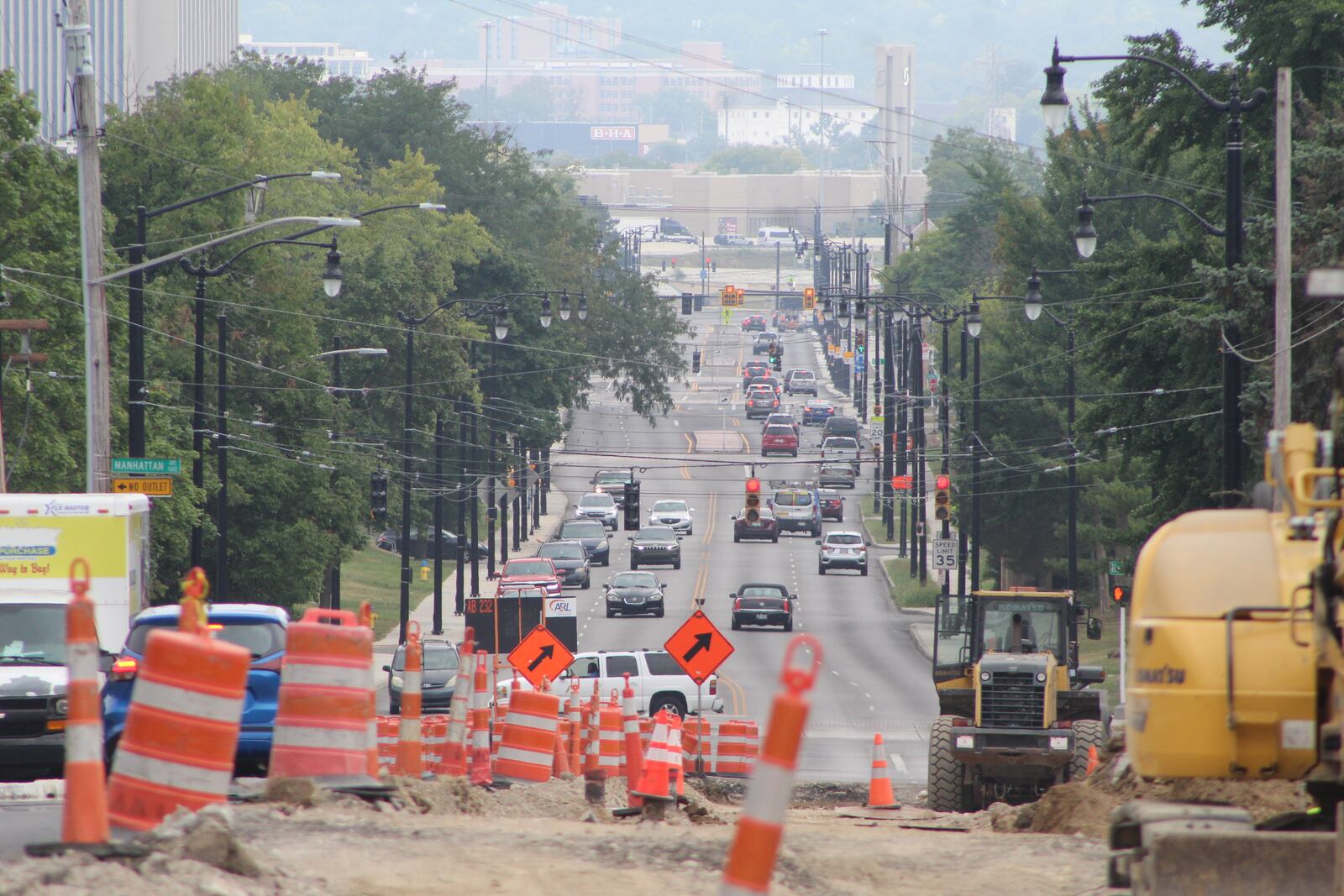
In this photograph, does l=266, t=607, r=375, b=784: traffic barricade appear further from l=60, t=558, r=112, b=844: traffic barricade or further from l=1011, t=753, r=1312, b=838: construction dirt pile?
l=1011, t=753, r=1312, b=838: construction dirt pile

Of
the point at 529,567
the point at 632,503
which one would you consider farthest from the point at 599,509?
the point at 529,567

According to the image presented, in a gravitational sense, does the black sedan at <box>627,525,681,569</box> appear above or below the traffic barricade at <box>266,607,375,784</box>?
below

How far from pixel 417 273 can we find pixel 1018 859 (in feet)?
187

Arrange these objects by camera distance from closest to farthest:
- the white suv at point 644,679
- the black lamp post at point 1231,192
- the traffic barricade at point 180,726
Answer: the traffic barricade at point 180,726
the black lamp post at point 1231,192
the white suv at point 644,679

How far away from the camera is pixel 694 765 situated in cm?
2642

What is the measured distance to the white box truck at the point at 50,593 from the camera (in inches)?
648

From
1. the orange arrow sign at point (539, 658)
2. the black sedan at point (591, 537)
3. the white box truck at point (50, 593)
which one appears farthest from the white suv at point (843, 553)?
the white box truck at point (50, 593)

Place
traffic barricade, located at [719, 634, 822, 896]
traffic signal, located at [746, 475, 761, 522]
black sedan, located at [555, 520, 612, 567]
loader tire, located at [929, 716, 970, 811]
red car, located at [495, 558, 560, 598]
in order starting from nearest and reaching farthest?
traffic barricade, located at [719, 634, 822, 896]
loader tire, located at [929, 716, 970, 811]
red car, located at [495, 558, 560, 598]
traffic signal, located at [746, 475, 761, 522]
black sedan, located at [555, 520, 612, 567]

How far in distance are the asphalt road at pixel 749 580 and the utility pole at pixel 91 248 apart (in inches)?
455

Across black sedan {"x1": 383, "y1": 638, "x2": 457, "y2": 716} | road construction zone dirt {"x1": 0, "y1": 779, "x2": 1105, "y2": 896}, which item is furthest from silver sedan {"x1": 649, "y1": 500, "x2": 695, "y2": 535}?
road construction zone dirt {"x1": 0, "y1": 779, "x2": 1105, "y2": 896}

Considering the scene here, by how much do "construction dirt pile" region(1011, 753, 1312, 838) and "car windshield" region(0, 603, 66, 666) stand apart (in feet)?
28.0

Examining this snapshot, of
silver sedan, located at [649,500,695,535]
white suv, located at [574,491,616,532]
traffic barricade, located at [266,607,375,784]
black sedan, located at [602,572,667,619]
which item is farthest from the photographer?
white suv, located at [574,491,616,532]

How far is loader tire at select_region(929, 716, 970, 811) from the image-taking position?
21.6 m

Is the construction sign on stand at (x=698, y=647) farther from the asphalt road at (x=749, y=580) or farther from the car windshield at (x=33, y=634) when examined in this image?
the car windshield at (x=33, y=634)
